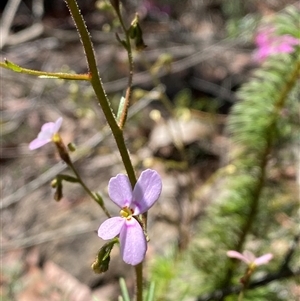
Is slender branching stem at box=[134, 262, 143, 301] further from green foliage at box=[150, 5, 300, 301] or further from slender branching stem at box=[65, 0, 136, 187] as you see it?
green foliage at box=[150, 5, 300, 301]

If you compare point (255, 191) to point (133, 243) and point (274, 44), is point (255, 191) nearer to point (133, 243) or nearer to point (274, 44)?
→ point (274, 44)

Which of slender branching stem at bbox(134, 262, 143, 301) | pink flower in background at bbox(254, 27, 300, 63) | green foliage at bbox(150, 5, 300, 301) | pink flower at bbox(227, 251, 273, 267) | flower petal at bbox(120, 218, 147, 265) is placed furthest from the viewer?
green foliage at bbox(150, 5, 300, 301)

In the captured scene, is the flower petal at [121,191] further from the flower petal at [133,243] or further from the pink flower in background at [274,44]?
the pink flower in background at [274,44]

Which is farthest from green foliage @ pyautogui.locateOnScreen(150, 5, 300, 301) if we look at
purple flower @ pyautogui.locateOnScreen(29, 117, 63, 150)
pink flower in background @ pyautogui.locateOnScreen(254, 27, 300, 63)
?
purple flower @ pyautogui.locateOnScreen(29, 117, 63, 150)

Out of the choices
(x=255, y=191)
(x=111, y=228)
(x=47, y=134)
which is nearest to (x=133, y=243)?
(x=111, y=228)

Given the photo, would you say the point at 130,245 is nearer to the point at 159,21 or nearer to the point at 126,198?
the point at 126,198

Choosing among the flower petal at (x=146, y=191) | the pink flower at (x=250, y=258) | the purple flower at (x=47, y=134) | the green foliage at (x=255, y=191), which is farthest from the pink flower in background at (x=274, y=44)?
the flower petal at (x=146, y=191)

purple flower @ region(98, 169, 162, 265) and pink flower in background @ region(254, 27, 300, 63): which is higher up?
purple flower @ region(98, 169, 162, 265)

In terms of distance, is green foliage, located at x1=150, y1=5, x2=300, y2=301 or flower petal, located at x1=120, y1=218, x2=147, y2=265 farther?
green foliage, located at x1=150, y1=5, x2=300, y2=301
